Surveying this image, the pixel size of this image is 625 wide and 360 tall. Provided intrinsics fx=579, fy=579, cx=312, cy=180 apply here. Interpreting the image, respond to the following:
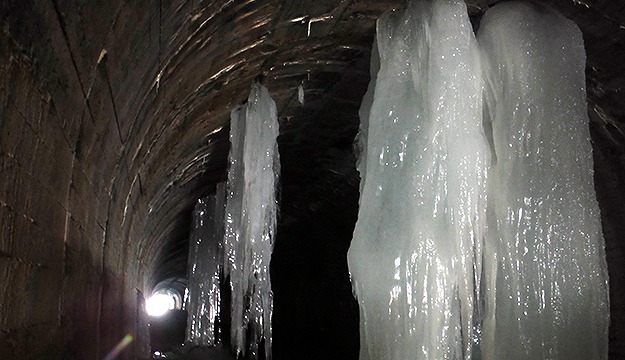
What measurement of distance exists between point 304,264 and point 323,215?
3.02 metres

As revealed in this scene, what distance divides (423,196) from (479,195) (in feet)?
1.24

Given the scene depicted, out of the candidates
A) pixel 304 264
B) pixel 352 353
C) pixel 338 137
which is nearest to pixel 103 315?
pixel 338 137

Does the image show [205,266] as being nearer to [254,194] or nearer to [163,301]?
[254,194]

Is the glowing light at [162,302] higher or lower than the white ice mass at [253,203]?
lower

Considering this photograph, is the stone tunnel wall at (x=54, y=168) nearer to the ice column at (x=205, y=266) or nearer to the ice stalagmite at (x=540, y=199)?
the ice stalagmite at (x=540, y=199)

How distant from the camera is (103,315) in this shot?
4035 mm

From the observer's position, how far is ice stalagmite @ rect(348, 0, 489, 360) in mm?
3854

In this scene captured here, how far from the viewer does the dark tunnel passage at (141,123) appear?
185 cm

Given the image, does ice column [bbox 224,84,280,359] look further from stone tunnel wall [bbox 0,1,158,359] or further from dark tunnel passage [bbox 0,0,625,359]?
stone tunnel wall [bbox 0,1,158,359]

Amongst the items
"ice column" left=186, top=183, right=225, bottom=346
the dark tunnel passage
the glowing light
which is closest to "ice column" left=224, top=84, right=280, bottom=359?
the dark tunnel passage

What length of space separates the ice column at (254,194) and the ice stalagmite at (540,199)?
2.46 meters

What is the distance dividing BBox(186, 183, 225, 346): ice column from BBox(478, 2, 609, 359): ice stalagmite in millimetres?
5709

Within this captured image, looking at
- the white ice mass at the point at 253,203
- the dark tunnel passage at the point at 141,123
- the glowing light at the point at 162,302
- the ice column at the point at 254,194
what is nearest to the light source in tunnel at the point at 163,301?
the glowing light at the point at 162,302

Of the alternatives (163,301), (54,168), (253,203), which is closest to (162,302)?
(163,301)
